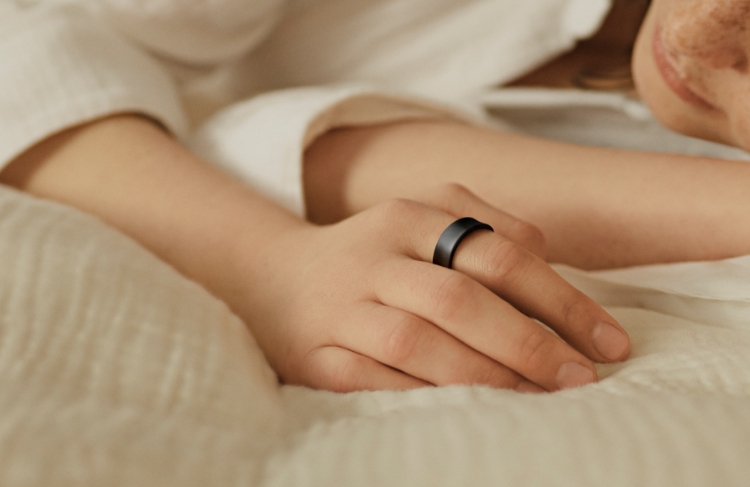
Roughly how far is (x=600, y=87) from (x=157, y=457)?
745 mm

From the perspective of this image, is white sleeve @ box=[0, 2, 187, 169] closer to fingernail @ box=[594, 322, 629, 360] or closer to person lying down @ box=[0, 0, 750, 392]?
person lying down @ box=[0, 0, 750, 392]

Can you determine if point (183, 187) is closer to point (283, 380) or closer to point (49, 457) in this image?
point (283, 380)

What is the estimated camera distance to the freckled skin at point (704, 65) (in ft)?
1.29

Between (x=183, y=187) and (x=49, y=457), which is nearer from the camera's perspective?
(x=49, y=457)

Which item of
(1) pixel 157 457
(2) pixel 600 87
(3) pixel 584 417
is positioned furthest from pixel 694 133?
(1) pixel 157 457

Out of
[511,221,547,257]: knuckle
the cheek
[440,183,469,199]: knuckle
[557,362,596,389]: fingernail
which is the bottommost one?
[557,362,596,389]: fingernail

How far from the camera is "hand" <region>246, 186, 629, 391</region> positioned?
32 centimetres

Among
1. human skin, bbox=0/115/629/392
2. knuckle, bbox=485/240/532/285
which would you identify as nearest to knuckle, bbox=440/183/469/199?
human skin, bbox=0/115/629/392

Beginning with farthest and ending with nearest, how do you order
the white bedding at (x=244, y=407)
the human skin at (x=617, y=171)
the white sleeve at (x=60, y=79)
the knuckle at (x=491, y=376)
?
the white sleeve at (x=60, y=79), the human skin at (x=617, y=171), the knuckle at (x=491, y=376), the white bedding at (x=244, y=407)

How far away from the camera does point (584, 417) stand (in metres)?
0.24

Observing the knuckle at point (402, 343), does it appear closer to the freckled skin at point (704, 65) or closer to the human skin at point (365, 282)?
the human skin at point (365, 282)

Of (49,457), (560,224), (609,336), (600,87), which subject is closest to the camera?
(49,457)

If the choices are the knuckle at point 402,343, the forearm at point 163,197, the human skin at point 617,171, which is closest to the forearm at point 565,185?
the human skin at point 617,171

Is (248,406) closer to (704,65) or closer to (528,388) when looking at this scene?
(528,388)
